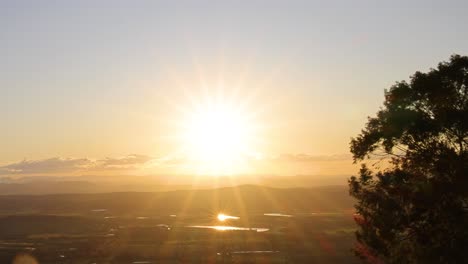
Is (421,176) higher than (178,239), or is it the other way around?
(421,176)

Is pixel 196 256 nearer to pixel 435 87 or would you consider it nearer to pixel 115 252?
pixel 115 252

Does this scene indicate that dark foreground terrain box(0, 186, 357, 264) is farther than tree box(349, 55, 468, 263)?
Yes

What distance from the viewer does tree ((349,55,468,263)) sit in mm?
23697

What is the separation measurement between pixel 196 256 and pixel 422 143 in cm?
6421

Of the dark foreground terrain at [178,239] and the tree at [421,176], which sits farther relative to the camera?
the dark foreground terrain at [178,239]

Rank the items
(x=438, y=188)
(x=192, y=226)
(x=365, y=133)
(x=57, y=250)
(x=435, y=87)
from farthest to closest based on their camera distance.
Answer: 1. (x=192, y=226)
2. (x=57, y=250)
3. (x=365, y=133)
4. (x=435, y=87)
5. (x=438, y=188)

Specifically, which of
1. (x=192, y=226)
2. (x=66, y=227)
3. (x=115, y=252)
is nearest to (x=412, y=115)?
(x=115, y=252)

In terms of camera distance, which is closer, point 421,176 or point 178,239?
point 421,176

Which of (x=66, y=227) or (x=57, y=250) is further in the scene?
(x=66, y=227)

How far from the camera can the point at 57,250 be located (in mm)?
93875

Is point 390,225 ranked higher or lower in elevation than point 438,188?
lower

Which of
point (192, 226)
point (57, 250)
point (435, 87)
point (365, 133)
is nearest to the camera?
point (435, 87)

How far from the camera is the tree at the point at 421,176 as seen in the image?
23.7 m

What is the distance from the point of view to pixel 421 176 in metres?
25.8
